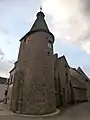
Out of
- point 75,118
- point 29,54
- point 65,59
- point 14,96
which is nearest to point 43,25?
point 29,54

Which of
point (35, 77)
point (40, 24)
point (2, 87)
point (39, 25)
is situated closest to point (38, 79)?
point (35, 77)

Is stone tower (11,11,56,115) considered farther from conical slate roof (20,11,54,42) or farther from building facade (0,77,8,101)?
building facade (0,77,8,101)

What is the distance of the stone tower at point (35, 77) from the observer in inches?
858

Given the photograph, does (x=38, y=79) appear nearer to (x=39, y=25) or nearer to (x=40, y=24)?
(x=39, y=25)

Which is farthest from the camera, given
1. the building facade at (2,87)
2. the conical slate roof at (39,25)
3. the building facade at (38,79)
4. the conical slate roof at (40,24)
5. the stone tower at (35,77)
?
the building facade at (2,87)

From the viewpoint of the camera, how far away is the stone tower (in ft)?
71.5

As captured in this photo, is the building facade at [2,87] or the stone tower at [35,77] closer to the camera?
the stone tower at [35,77]

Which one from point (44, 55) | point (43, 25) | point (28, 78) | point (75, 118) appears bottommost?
point (75, 118)

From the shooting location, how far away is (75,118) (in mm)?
18141

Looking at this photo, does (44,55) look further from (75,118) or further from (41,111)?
(75,118)

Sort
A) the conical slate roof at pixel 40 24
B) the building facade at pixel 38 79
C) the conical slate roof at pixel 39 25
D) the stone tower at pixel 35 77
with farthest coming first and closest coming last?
the conical slate roof at pixel 40 24 → the conical slate roof at pixel 39 25 → the building facade at pixel 38 79 → the stone tower at pixel 35 77

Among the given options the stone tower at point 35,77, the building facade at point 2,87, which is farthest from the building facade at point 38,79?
the building facade at point 2,87

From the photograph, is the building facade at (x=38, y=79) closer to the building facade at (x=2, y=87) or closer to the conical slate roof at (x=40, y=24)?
the conical slate roof at (x=40, y=24)

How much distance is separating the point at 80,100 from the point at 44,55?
13.8 meters
